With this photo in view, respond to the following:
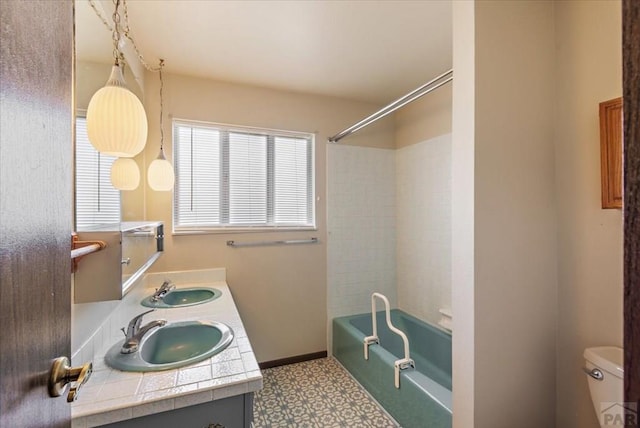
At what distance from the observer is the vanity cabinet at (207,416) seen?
1003 millimetres

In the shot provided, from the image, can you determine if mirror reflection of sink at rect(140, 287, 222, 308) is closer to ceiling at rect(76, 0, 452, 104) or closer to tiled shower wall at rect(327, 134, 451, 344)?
tiled shower wall at rect(327, 134, 451, 344)

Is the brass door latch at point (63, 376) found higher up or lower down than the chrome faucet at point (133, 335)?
higher up

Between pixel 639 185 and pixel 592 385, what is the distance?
4.70 feet

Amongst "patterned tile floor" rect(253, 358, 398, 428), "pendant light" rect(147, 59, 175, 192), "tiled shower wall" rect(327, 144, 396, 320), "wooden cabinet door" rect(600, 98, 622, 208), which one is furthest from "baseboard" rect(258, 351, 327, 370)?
"wooden cabinet door" rect(600, 98, 622, 208)

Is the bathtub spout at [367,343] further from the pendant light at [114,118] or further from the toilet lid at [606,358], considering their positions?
the pendant light at [114,118]

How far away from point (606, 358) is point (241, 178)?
266 centimetres

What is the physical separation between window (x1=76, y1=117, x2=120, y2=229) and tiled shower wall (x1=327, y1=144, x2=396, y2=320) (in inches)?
74.2

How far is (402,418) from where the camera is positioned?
1.89 metres

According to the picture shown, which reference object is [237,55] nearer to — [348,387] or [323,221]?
[323,221]

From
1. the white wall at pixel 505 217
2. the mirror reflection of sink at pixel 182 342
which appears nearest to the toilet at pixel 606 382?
the white wall at pixel 505 217

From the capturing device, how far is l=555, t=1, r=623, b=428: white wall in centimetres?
120

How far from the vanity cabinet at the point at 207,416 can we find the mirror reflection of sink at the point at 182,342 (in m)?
0.23

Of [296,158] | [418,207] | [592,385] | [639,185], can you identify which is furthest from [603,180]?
[296,158]

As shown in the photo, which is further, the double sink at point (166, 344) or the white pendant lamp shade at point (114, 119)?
the double sink at point (166, 344)
